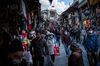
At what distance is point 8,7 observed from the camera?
1171cm

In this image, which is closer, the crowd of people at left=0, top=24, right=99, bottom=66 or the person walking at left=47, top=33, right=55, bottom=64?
the crowd of people at left=0, top=24, right=99, bottom=66

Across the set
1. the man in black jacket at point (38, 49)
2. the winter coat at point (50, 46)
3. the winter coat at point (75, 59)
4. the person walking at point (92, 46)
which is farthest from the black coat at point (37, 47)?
the winter coat at point (75, 59)

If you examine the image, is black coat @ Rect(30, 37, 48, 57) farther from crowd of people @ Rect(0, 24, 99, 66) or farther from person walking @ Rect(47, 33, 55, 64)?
person walking @ Rect(47, 33, 55, 64)

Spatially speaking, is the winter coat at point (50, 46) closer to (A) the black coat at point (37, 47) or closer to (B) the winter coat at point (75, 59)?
(A) the black coat at point (37, 47)

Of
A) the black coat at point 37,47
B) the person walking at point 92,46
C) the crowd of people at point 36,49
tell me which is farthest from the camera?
the person walking at point 92,46

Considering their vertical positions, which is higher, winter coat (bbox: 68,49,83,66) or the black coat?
the black coat

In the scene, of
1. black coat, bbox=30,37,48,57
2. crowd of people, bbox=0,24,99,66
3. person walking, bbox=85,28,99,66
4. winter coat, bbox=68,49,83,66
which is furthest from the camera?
person walking, bbox=85,28,99,66

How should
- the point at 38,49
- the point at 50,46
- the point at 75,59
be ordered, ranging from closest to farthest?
1. the point at 75,59
2. the point at 38,49
3. the point at 50,46

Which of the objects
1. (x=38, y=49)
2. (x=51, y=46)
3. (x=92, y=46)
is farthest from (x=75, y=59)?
(x=51, y=46)

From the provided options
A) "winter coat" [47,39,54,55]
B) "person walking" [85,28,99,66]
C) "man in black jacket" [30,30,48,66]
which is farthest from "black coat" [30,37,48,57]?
"person walking" [85,28,99,66]

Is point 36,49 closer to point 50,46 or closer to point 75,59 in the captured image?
point 50,46

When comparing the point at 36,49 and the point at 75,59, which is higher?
the point at 36,49

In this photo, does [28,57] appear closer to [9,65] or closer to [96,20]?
[9,65]

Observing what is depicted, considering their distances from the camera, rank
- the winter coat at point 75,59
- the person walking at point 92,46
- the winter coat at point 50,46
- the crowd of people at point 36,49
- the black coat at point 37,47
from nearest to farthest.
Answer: the crowd of people at point 36,49
the winter coat at point 75,59
the black coat at point 37,47
the person walking at point 92,46
the winter coat at point 50,46
